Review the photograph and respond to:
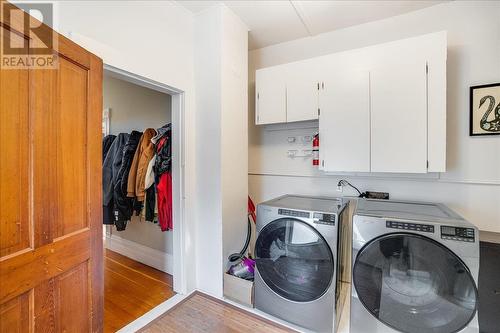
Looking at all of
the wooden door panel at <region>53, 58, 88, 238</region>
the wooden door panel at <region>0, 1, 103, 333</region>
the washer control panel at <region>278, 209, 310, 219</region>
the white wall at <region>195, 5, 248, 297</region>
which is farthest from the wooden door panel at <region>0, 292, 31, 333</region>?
the washer control panel at <region>278, 209, 310, 219</region>

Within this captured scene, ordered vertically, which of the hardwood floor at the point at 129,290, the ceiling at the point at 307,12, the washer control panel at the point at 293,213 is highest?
the ceiling at the point at 307,12

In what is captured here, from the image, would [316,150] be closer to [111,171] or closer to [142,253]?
[111,171]

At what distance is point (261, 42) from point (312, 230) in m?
A: 2.11

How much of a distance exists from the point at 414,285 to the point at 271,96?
1.87 meters

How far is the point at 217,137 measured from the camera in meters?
2.03

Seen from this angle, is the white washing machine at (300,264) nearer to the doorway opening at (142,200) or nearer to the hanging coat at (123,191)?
the doorway opening at (142,200)

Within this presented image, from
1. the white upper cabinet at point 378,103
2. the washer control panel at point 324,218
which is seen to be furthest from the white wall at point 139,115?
the washer control panel at point 324,218

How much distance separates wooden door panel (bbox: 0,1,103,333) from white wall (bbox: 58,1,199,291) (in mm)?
245

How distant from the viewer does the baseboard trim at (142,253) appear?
2621mm

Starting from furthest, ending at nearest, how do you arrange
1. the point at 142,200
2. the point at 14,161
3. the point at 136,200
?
the point at 136,200, the point at 142,200, the point at 14,161

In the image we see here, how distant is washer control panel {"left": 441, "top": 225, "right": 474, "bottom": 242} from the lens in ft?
4.11

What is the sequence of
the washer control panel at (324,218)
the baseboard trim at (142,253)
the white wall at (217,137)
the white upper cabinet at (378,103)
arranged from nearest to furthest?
the washer control panel at (324,218) → the white upper cabinet at (378,103) → the white wall at (217,137) → the baseboard trim at (142,253)

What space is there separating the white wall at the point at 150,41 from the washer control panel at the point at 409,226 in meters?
1.57

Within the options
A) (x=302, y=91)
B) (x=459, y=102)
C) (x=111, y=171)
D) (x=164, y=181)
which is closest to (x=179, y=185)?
(x=164, y=181)
